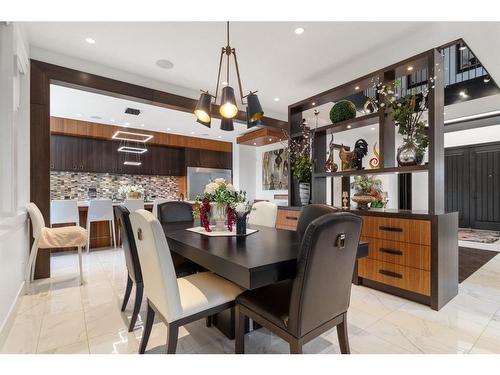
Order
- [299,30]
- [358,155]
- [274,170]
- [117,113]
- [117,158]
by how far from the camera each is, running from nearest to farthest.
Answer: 1. [299,30]
2. [358,155]
3. [117,113]
4. [117,158]
5. [274,170]

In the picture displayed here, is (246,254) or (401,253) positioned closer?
(246,254)

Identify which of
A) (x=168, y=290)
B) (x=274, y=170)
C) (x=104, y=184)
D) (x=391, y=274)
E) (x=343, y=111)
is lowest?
(x=391, y=274)

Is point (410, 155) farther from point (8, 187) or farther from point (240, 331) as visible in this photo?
point (8, 187)

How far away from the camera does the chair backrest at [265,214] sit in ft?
8.92

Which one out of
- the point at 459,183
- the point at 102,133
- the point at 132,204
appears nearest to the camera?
the point at 132,204

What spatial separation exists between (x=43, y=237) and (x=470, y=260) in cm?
566

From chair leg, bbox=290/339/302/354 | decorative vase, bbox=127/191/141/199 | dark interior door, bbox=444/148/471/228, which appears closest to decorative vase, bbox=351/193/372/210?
chair leg, bbox=290/339/302/354

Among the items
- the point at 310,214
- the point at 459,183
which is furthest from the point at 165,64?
the point at 459,183

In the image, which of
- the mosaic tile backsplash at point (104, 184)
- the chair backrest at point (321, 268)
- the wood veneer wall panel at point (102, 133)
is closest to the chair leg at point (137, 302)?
the chair backrest at point (321, 268)

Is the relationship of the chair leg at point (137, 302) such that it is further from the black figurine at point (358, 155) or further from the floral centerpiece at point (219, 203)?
the black figurine at point (358, 155)

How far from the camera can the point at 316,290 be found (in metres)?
1.25

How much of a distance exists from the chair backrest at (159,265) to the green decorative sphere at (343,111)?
9.03 ft
